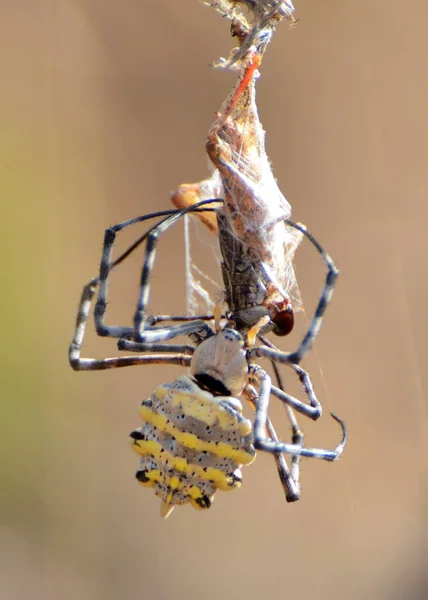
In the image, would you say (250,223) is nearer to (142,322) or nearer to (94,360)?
(142,322)

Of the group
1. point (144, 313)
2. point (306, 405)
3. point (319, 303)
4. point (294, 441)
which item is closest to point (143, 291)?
point (144, 313)

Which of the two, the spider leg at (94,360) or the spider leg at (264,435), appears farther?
the spider leg at (94,360)

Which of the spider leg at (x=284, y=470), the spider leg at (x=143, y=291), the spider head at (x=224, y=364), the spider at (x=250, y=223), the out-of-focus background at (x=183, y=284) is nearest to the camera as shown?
the spider at (x=250, y=223)

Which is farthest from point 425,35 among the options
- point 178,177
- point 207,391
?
point 207,391

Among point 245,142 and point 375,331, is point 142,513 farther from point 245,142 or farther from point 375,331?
point 245,142

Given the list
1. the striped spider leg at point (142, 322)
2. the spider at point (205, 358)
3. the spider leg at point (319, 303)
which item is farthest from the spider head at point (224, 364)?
the spider leg at point (319, 303)

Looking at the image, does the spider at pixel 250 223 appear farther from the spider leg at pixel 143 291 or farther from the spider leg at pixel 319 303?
the spider leg at pixel 143 291

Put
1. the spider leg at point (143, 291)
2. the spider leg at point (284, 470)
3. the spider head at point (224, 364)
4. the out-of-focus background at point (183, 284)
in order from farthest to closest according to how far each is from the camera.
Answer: the out-of-focus background at point (183, 284), the spider leg at point (284, 470), the spider head at point (224, 364), the spider leg at point (143, 291)
